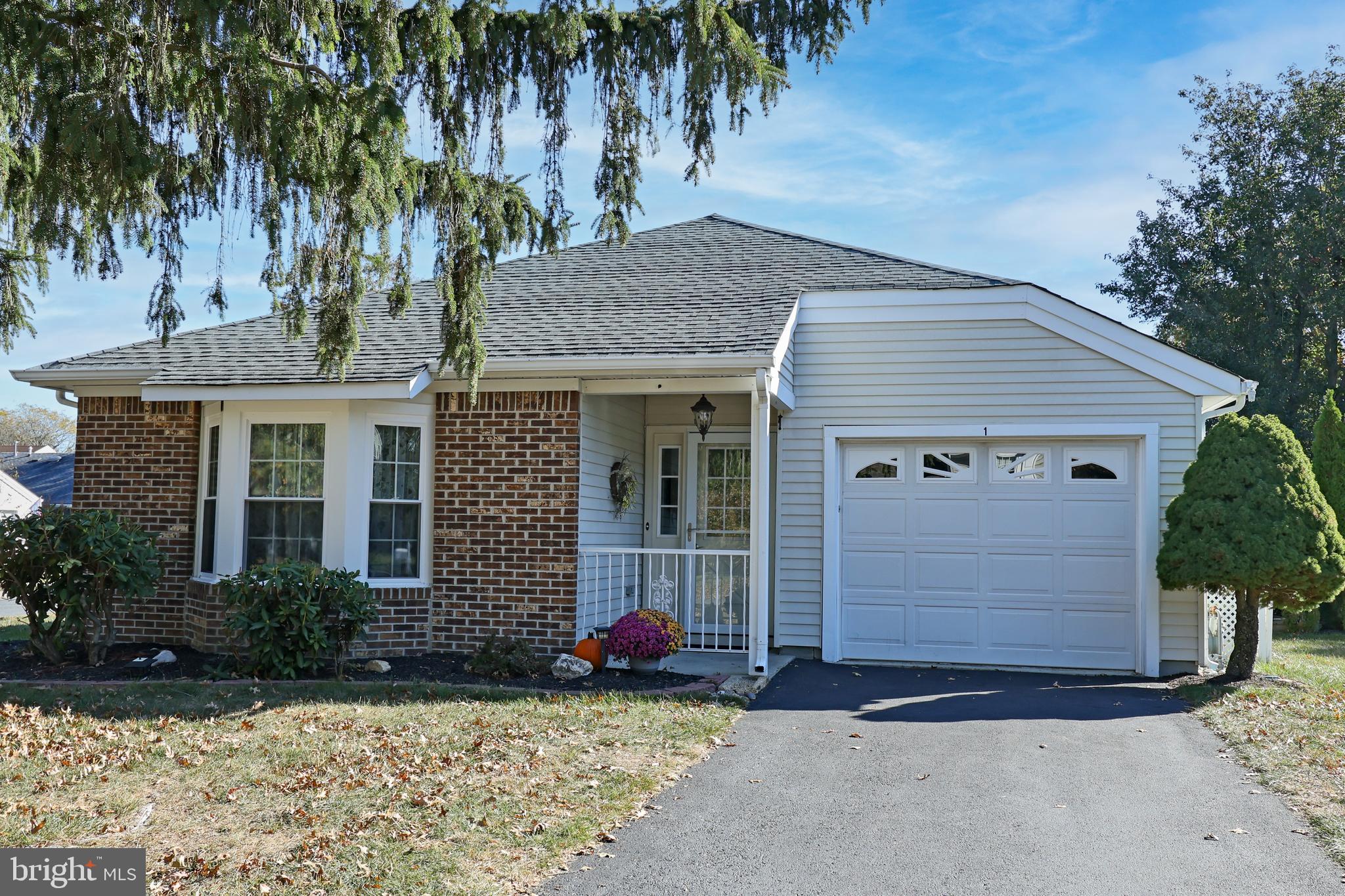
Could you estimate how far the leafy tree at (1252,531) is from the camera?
8.48 m

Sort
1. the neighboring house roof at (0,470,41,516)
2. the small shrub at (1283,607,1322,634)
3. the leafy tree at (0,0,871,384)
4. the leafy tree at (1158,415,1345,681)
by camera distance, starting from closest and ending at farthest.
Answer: the leafy tree at (0,0,871,384) → the leafy tree at (1158,415,1345,681) → the small shrub at (1283,607,1322,634) → the neighboring house roof at (0,470,41,516)

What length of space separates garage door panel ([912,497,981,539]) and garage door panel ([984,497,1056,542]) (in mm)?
122

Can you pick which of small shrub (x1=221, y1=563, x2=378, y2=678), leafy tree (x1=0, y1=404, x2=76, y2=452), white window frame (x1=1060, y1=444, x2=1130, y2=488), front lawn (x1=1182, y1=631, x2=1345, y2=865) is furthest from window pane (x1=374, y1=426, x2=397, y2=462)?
leafy tree (x1=0, y1=404, x2=76, y2=452)

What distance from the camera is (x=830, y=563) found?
10.1 meters

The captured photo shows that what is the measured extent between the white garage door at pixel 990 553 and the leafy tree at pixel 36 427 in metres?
62.6

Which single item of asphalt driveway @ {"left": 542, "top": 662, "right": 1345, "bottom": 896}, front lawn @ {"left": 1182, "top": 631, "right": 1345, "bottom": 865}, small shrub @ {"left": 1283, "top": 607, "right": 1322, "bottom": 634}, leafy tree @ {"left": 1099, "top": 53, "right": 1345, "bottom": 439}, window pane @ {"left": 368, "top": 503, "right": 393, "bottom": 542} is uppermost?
leafy tree @ {"left": 1099, "top": 53, "right": 1345, "bottom": 439}

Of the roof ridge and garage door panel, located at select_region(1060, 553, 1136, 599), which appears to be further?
the roof ridge

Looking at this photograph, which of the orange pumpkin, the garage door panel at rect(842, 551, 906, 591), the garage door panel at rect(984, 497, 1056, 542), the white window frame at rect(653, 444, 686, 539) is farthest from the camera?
the white window frame at rect(653, 444, 686, 539)

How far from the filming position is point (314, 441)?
31.3 feet

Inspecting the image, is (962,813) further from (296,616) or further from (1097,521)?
(296,616)

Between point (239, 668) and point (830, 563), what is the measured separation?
17.7 feet

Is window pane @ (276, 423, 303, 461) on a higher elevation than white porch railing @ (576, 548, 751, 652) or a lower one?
higher

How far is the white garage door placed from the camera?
31.8ft

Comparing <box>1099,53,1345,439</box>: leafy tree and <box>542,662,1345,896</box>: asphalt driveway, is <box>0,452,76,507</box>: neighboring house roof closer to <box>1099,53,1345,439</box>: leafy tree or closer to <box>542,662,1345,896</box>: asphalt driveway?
<box>1099,53,1345,439</box>: leafy tree
